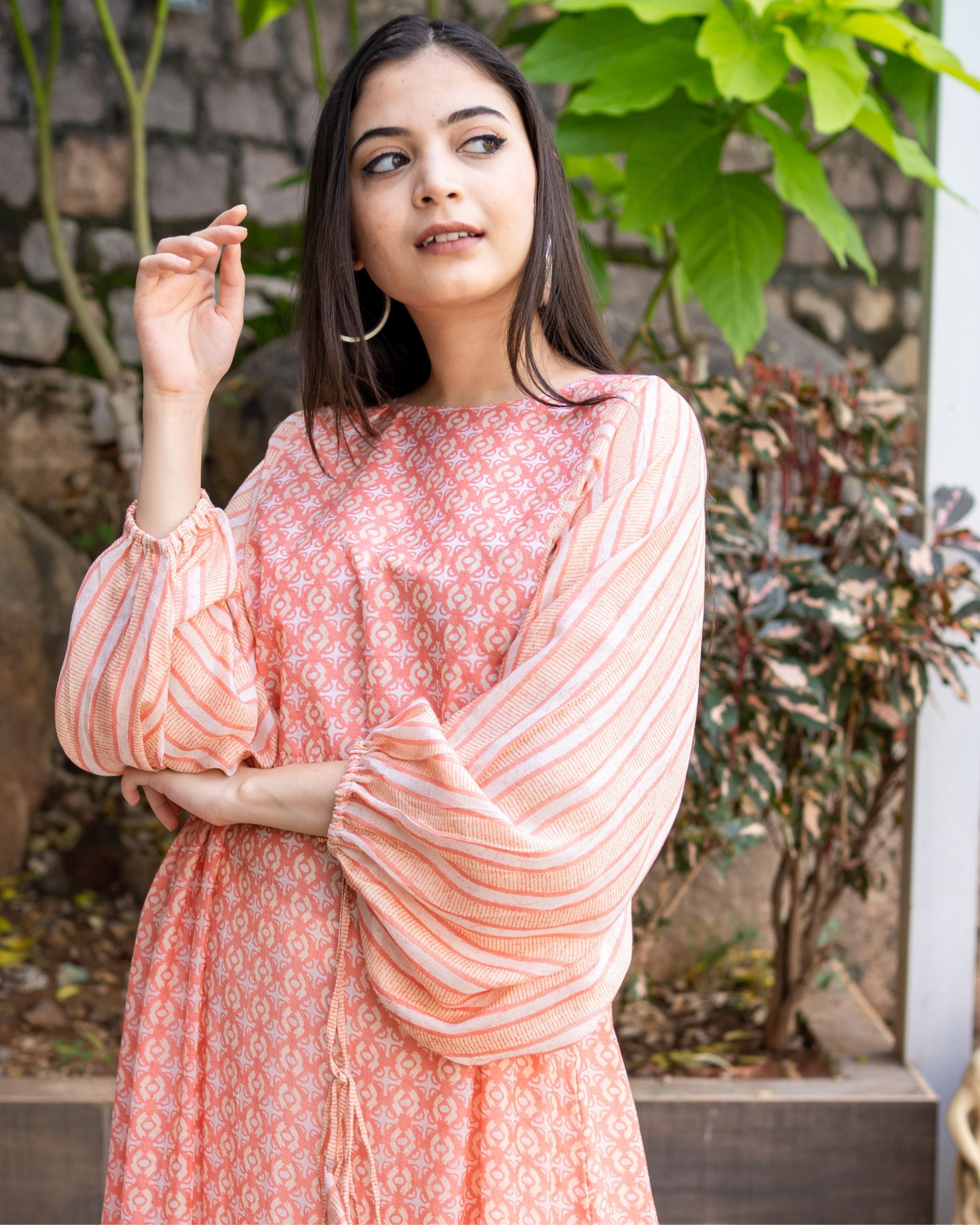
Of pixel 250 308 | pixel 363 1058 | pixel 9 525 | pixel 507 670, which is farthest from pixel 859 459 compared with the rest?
pixel 9 525

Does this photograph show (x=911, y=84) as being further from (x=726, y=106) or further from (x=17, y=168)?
(x=17, y=168)

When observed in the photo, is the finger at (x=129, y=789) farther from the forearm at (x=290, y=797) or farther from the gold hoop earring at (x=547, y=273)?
the gold hoop earring at (x=547, y=273)

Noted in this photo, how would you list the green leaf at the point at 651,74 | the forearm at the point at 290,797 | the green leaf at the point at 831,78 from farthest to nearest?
the green leaf at the point at 651,74 → the green leaf at the point at 831,78 → the forearm at the point at 290,797

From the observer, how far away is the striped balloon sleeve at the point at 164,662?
1100 mm

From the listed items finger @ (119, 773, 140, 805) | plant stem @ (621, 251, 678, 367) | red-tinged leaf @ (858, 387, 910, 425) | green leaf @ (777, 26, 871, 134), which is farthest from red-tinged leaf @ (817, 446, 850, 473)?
finger @ (119, 773, 140, 805)

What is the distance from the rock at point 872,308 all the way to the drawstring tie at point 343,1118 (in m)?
3.14

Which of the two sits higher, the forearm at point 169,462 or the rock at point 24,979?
the forearm at point 169,462

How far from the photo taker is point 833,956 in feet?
8.97

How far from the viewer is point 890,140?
6.02 feet

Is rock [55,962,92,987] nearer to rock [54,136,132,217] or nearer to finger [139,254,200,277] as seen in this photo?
finger [139,254,200,277]

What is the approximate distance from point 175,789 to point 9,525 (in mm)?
2067

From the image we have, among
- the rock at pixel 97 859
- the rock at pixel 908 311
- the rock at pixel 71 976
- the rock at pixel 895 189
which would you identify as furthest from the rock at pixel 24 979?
the rock at pixel 895 189

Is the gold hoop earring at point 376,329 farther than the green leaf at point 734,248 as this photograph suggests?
No

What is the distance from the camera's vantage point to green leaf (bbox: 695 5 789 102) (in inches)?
63.9
